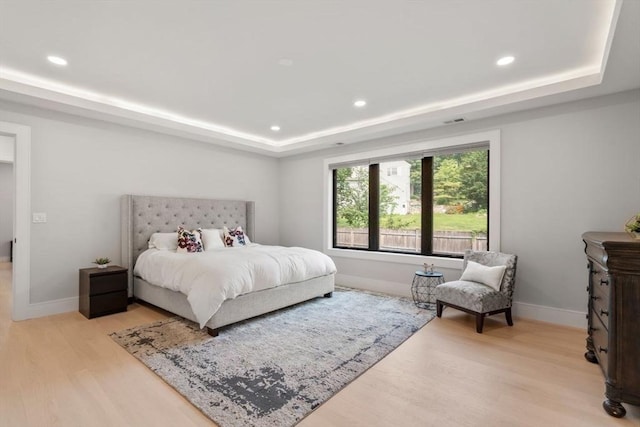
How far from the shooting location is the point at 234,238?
5.01 meters

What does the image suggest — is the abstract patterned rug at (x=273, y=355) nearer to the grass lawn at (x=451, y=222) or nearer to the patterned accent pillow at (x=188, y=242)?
the patterned accent pillow at (x=188, y=242)

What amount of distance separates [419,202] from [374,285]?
1528mm

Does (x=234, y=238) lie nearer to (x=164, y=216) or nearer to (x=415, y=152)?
(x=164, y=216)

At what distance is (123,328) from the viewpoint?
3.33m

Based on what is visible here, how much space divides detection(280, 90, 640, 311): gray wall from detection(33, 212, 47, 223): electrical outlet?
535cm

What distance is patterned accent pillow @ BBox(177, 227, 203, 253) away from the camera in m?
4.28

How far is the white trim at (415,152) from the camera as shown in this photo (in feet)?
12.9

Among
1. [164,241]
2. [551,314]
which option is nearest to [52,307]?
[164,241]

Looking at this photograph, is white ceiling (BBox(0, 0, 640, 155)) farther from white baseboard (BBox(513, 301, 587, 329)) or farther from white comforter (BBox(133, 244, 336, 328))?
white baseboard (BBox(513, 301, 587, 329))

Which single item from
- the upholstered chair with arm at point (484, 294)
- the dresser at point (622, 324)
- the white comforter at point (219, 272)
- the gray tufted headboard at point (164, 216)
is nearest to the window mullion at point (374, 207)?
the white comforter at point (219, 272)

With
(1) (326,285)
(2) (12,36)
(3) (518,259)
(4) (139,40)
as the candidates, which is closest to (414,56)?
(4) (139,40)

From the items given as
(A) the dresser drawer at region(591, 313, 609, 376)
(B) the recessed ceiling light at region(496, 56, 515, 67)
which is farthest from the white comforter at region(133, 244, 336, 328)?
(B) the recessed ceiling light at region(496, 56, 515, 67)

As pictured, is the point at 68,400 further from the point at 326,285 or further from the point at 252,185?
the point at 252,185

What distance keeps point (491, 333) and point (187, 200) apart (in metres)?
4.53
